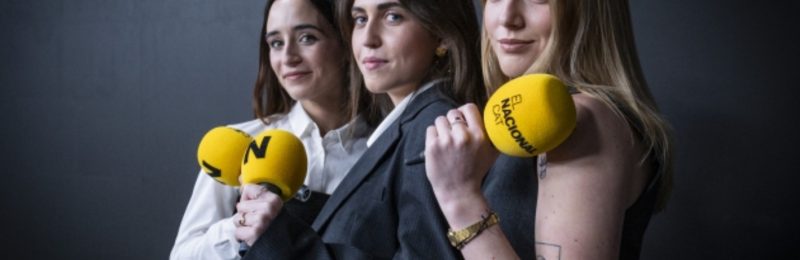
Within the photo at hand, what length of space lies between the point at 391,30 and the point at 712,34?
780 mm

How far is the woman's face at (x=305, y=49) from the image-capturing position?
1594mm

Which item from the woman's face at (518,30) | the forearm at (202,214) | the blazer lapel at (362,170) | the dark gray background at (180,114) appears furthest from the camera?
the dark gray background at (180,114)

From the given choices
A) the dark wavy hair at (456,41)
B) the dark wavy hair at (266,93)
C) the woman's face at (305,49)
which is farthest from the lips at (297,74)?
the dark wavy hair at (456,41)

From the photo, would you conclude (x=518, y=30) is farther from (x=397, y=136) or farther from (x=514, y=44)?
(x=397, y=136)

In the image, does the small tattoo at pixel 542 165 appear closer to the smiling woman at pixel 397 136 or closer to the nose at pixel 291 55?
the smiling woman at pixel 397 136

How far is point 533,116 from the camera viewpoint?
2.51 ft

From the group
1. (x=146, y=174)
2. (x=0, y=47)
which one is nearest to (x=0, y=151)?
(x=0, y=47)

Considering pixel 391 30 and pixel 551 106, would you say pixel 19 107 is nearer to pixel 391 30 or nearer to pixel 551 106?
pixel 391 30

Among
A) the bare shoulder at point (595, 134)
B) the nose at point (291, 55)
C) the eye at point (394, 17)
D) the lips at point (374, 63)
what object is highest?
the eye at point (394, 17)

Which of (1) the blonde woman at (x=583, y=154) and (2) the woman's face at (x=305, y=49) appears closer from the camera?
(1) the blonde woman at (x=583, y=154)

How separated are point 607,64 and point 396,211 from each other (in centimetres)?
37

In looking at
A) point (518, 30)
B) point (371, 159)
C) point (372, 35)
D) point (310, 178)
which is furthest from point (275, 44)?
point (518, 30)

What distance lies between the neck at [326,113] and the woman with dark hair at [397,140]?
0.87 ft

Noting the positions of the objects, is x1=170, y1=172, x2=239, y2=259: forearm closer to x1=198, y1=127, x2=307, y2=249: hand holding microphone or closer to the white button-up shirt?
the white button-up shirt
